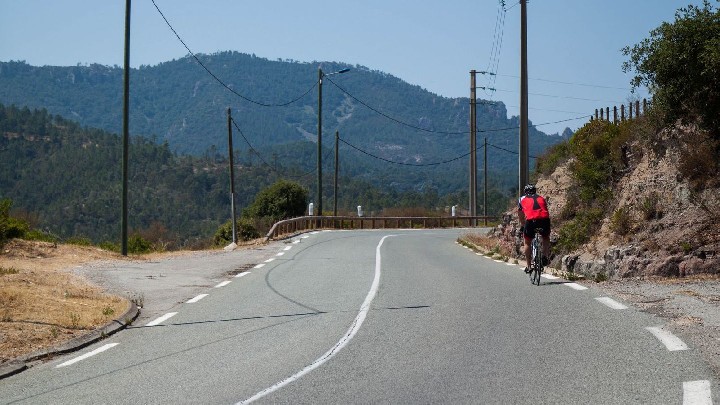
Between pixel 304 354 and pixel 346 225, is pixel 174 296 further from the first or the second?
pixel 346 225

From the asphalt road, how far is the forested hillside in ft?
388

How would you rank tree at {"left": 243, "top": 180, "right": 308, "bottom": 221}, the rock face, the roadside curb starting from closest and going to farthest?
the roadside curb, the rock face, tree at {"left": 243, "top": 180, "right": 308, "bottom": 221}

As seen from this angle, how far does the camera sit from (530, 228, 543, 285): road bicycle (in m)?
16.0

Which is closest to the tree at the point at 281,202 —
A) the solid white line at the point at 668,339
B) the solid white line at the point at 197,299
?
the solid white line at the point at 197,299

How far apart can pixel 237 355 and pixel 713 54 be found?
1161cm

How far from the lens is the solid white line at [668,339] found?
28.6 ft

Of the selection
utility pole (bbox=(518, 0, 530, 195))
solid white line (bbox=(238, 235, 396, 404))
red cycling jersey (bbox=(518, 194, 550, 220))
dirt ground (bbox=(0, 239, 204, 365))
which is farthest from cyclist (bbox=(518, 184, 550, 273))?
utility pole (bbox=(518, 0, 530, 195))

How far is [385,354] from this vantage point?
8.98 meters

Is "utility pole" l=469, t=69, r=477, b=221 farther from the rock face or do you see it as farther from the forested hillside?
the forested hillside

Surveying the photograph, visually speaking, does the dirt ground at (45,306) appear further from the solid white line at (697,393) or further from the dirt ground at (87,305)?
the solid white line at (697,393)

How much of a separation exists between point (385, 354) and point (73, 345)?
3571 mm

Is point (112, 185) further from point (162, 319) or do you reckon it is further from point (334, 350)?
point (334, 350)

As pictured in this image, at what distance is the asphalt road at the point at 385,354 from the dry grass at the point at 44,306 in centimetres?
57

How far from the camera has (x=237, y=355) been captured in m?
9.16
